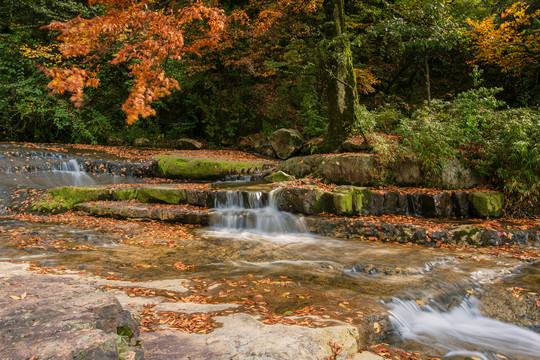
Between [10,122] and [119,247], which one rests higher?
[10,122]

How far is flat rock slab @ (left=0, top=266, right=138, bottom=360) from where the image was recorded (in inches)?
65.5

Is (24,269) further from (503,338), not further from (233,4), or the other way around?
(233,4)

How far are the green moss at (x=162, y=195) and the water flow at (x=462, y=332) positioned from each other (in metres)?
6.59

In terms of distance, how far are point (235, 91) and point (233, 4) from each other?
499cm

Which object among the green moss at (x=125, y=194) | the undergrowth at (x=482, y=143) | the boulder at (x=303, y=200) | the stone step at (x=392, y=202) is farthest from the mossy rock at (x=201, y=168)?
the undergrowth at (x=482, y=143)

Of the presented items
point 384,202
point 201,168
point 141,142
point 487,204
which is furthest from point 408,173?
point 141,142

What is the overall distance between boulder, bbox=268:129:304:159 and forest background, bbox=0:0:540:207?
543 millimetres

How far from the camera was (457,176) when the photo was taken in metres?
8.44

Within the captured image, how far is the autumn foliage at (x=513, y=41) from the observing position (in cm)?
1044

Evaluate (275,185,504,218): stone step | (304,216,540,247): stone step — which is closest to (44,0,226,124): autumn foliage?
(275,185,504,218): stone step

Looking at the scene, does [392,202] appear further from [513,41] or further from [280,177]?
[513,41]

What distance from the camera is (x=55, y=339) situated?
5.74 ft

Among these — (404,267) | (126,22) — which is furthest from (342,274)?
(126,22)

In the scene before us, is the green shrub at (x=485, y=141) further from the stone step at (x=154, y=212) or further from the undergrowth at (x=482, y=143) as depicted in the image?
the stone step at (x=154, y=212)
